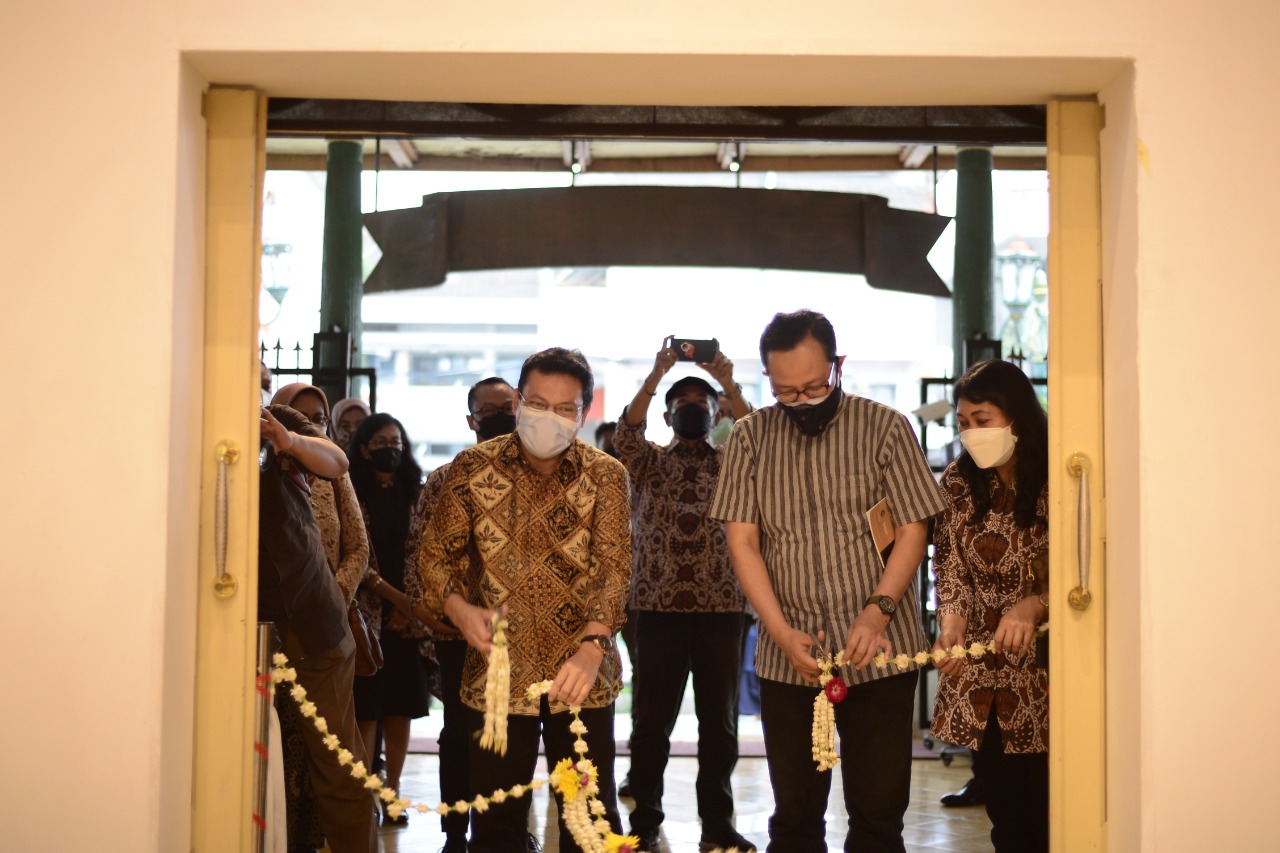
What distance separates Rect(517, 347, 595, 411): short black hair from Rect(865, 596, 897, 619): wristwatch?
34.4 inches

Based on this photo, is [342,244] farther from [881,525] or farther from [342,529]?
[881,525]

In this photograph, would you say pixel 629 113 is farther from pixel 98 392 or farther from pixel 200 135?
pixel 98 392

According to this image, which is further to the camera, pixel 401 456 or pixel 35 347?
A: pixel 401 456

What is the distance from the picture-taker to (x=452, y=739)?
14.8 ft

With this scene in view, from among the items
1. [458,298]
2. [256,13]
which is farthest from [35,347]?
[458,298]

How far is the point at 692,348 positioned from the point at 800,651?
6.15ft

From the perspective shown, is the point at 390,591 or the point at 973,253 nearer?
the point at 390,591

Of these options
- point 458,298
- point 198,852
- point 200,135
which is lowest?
point 198,852

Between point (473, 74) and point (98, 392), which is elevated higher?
point (473, 74)

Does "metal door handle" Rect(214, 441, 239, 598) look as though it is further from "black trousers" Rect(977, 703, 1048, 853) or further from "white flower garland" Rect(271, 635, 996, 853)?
"black trousers" Rect(977, 703, 1048, 853)

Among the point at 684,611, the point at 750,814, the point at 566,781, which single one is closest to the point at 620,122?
the point at 684,611

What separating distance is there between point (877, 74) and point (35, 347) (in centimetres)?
177

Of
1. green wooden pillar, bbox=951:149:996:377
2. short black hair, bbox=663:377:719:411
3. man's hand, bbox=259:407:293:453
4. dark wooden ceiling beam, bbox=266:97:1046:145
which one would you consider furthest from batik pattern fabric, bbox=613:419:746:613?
green wooden pillar, bbox=951:149:996:377

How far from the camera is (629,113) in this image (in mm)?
3994
